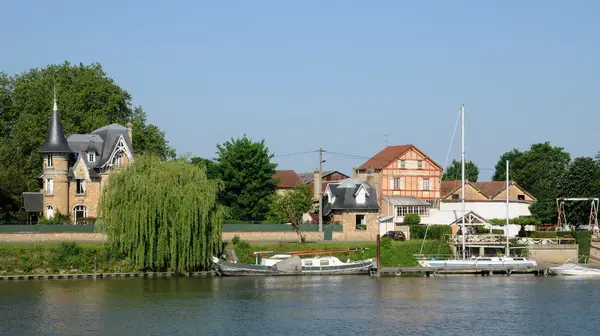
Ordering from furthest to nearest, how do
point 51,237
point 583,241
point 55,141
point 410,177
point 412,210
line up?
point 410,177 → point 412,210 → point 55,141 → point 583,241 → point 51,237

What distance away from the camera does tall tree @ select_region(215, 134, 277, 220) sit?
271 feet

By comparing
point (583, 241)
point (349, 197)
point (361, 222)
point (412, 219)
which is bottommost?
point (583, 241)

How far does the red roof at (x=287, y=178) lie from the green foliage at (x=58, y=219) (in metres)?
39.1

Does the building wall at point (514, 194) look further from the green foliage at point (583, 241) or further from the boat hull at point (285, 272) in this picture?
the boat hull at point (285, 272)

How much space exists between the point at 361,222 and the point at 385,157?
621 inches

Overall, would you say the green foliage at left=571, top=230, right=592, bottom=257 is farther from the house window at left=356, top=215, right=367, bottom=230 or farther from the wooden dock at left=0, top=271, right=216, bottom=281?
the wooden dock at left=0, top=271, right=216, bottom=281

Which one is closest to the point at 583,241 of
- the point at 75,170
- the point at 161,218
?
the point at 161,218

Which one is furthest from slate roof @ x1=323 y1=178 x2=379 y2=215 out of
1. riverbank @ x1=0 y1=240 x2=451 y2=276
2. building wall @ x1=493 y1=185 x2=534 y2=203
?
building wall @ x1=493 y1=185 x2=534 y2=203

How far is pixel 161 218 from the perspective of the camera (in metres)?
57.7

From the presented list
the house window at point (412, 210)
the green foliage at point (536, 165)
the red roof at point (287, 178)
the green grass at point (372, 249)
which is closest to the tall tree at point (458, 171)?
the green foliage at point (536, 165)

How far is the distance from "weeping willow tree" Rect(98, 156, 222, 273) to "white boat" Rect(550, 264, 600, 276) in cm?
2341

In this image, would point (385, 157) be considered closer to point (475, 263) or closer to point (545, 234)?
point (545, 234)

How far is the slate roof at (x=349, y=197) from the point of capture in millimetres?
78312

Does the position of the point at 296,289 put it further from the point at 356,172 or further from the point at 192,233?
the point at 356,172
